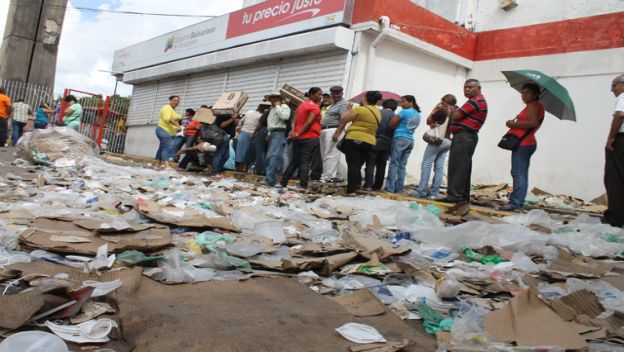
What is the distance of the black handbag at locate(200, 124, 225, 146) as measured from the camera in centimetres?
817

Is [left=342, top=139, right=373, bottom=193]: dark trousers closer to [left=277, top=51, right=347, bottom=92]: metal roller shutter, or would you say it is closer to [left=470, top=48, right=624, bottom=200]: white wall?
[left=277, top=51, right=347, bottom=92]: metal roller shutter

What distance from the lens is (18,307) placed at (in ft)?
4.59

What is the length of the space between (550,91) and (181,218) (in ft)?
13.2

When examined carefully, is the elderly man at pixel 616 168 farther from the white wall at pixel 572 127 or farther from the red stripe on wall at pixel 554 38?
the red stripe on wall at pixel 554 38

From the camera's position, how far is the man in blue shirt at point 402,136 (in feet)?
21.4

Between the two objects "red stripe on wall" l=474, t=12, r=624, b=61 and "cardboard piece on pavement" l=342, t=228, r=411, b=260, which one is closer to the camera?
"cardboard piece on pavement" l=342, t=228, r=411, b=260

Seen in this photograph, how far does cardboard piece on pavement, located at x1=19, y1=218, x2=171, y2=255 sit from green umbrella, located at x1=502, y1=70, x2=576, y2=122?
4.21 metres

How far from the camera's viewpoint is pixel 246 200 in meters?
4.95

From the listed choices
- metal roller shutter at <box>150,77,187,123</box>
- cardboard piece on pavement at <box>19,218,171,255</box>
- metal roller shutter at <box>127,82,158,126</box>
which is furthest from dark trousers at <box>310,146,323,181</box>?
metal roller shutter at <box>127,82,158,126</box>

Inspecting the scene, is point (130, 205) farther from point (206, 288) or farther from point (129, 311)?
point (129, 311)

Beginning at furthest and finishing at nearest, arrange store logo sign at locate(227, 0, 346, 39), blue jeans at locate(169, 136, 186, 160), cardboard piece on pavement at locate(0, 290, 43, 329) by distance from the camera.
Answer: blue jeans at locate(169, 136, 186, 160) < store logo sign at locate(227, 0, 346, 39) < cardboard piece on pavement at locate(0, 290, 43, 329)

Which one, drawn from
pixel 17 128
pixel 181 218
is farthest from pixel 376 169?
pixel 17 128

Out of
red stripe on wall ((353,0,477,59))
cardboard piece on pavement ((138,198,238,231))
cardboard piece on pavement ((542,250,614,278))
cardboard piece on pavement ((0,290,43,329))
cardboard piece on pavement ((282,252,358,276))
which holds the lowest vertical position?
cardboard piece on pavement ((0,290,43,329))

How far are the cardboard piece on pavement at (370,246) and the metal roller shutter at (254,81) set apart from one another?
8.20 m
